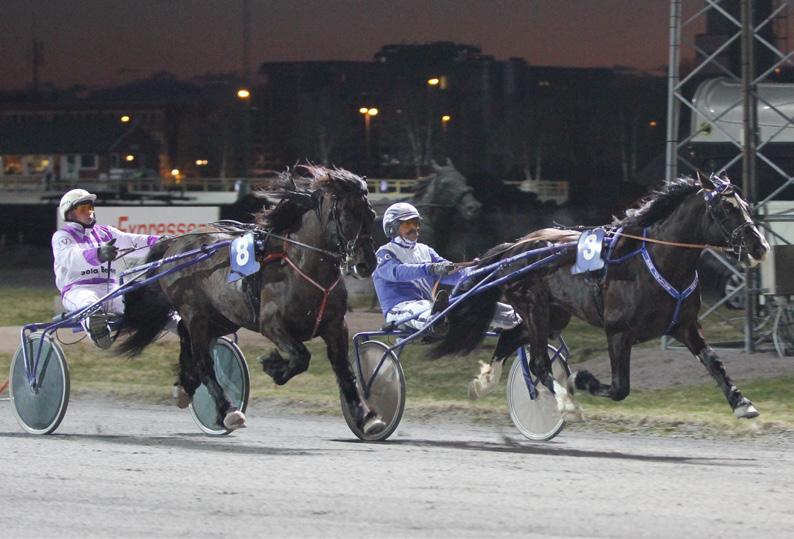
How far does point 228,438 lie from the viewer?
8.91 m

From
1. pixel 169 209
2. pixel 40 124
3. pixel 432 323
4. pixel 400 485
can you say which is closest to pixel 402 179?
pixel 169 209

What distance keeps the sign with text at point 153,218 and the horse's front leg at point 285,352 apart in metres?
9.14

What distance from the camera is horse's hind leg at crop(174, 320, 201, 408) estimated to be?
9.08 metres

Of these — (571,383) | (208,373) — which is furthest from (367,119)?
(571,383)

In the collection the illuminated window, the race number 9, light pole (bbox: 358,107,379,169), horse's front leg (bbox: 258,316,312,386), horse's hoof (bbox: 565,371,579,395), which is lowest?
horse's hoof (bbox: 565,371,579,395)

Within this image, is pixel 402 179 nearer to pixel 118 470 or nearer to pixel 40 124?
pixel 40 124

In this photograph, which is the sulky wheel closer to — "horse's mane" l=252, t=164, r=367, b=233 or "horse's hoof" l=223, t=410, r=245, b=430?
"horse's mane" l=252, t=164, r=367, b=233

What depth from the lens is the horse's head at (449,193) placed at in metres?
18.7

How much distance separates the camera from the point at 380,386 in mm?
8672

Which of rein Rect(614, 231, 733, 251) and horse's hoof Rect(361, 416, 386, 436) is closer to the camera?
rein Rect(614, 231, 733, 251)

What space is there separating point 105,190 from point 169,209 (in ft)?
67.1

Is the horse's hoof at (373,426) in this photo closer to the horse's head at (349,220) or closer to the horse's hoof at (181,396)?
the horse's head at (349,220)

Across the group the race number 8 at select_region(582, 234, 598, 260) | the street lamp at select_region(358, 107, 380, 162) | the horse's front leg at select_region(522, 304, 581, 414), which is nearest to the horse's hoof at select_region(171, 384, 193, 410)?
the horse's front leg at select_region(522, 304, 581, 414)

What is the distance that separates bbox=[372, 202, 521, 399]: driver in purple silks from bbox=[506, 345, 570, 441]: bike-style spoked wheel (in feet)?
0.67
